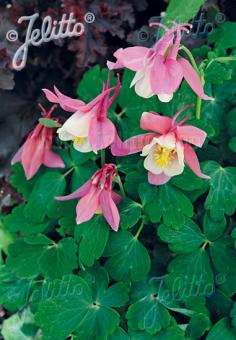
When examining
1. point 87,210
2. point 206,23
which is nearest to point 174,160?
point 87,210

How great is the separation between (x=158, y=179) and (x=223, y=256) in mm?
222

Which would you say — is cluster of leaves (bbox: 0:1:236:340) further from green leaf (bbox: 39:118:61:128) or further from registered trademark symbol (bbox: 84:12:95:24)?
registered trademark symbol (bbox: 84:12:95:24)

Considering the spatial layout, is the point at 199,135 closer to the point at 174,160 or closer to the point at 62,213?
the point at 174,160

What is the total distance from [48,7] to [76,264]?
742mm

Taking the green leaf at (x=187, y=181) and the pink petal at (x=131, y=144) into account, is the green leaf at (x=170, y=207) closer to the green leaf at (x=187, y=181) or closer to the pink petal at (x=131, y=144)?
the green leaf at (x=187, y=181)

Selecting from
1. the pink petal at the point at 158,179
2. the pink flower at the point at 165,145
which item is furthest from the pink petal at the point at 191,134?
the pink petal at the point at 158,179

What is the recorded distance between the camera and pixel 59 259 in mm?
1266

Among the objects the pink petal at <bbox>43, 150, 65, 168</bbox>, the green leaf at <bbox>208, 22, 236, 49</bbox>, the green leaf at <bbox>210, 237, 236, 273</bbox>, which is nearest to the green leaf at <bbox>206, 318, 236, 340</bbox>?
the green leaf at <bbox>210, 237, 236, 273</bbox>

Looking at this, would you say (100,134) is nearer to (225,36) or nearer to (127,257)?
(127,257)

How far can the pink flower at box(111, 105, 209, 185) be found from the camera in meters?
1.04

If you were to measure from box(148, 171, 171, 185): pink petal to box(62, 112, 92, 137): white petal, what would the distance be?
17cm

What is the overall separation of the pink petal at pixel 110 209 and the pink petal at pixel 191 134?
193 mm

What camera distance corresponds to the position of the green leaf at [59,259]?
49.1 inches

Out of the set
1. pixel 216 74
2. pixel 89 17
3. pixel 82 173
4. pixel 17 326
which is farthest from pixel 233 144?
pixel 17 326
